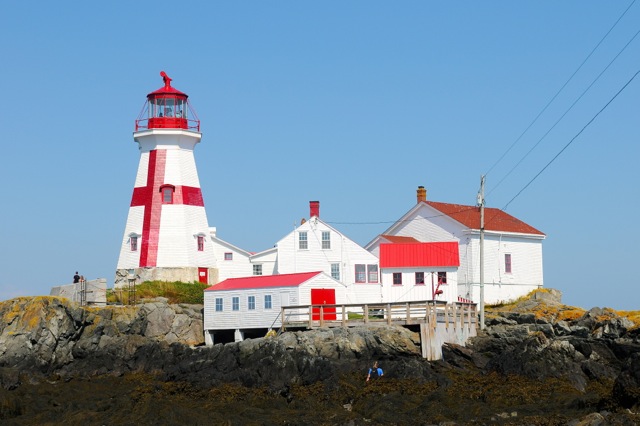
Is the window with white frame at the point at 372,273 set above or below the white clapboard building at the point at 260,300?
above

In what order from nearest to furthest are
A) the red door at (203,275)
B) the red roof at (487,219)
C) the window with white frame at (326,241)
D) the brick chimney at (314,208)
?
the window with white frame at (326,241) < the brick chimney at (314,208) < the red door at (203,275) < the red roof at (487,219)

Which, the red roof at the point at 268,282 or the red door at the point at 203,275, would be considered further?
the red door at the point at 203,275

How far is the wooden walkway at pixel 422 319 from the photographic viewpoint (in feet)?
119

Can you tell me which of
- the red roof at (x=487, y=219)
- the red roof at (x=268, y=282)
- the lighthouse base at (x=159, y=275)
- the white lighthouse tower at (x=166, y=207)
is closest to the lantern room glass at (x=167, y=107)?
the white lighthouse tower at (x=166, y=207)

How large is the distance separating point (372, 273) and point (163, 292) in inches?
364

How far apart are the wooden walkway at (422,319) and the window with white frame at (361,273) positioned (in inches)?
203

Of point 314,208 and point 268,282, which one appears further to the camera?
point 314,208

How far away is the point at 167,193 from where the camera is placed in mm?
48562

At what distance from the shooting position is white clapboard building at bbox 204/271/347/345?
4088cm

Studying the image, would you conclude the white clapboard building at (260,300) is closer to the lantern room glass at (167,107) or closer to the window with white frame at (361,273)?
the window with white frame at (361,273)

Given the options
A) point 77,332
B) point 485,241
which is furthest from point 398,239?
point 77,332

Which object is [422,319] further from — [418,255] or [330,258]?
[418,255]

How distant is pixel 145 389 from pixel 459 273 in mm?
20793

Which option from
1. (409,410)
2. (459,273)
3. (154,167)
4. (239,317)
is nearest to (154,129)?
(154,167)
